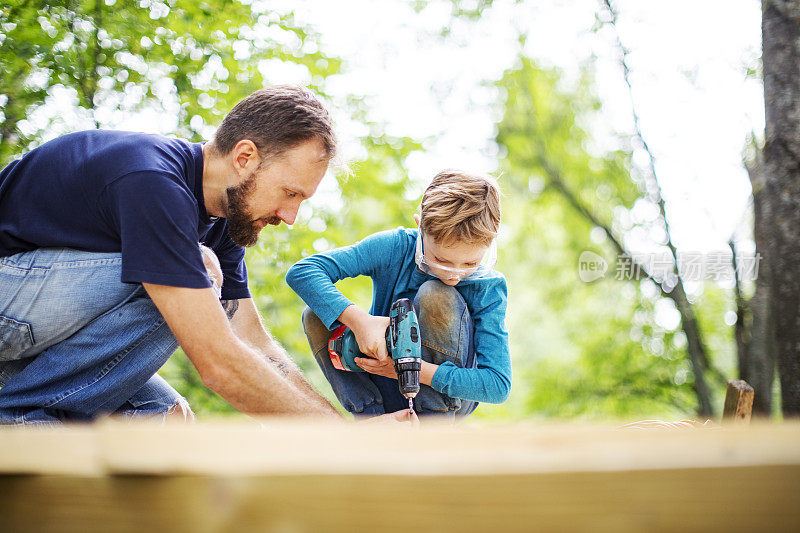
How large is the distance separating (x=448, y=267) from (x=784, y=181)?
209cm

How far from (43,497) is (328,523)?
1.20ft

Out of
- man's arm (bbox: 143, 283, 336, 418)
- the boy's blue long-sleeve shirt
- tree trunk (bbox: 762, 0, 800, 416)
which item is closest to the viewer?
man's arm (bbox: 143, 283, 336, 418)

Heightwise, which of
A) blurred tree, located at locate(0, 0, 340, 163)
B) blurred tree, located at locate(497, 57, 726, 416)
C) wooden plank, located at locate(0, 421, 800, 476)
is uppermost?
blurred tree, located at locate(0, 0, 340, 163)

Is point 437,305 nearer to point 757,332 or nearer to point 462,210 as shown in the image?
point 462,210

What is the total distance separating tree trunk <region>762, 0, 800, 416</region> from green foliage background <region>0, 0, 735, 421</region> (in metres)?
2.88

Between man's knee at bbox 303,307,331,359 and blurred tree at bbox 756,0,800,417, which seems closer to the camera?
man's knee at bbox 303,307,331,359

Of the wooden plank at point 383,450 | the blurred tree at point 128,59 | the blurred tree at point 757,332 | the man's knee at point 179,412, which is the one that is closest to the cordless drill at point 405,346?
the man's knee at point 179,412

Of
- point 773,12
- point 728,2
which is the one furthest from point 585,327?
point 773,12

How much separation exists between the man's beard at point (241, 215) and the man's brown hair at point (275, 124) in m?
0.13

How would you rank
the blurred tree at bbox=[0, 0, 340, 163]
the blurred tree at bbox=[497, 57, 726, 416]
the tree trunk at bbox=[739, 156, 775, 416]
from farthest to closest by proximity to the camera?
the blurred tree at bbox=[497, 57, 726, 416], the tree trunk at bbox=[739, 156, 775, 416], the blurred tree at bbox=[0, 0, 340, 163]

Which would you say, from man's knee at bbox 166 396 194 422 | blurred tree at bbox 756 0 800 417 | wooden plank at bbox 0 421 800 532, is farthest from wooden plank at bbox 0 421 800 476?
blurred tree at bbox 756 0 800 417

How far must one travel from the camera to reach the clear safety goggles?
2379 mm

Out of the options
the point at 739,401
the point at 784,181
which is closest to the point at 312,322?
the point at 739,401

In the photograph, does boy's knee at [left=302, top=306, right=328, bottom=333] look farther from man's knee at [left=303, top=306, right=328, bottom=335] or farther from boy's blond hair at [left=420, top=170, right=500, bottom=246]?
boy's blond hair at [left=420, top=170, right=500, bottom=246]
